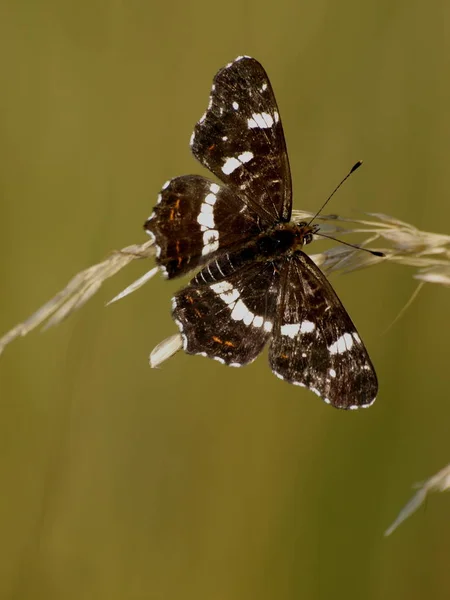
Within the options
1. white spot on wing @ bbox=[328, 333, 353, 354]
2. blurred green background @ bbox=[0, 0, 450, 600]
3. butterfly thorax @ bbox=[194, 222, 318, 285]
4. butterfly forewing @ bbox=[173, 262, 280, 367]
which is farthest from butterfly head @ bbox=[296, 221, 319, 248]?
blurred green background @ bbox=[0, 0, 450, 600]

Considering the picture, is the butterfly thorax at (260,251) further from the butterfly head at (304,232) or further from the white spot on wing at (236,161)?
the white spot on wing at (236,161)

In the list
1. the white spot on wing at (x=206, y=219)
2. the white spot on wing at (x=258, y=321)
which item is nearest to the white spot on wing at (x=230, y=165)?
the white spot on wing at (x=206, y=219)

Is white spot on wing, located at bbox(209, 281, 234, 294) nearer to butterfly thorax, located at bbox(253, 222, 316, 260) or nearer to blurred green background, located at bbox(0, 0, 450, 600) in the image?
butterfly thorax, located at bbox(253, 222, 316, 260)

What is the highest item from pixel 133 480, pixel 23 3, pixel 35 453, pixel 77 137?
pixel 23 3

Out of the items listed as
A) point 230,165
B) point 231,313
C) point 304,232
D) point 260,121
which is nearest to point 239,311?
point 231,313

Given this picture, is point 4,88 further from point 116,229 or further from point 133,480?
point 133,480

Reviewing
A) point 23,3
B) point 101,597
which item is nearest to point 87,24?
point 23,3

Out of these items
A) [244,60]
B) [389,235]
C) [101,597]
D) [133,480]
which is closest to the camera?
[389,235]
